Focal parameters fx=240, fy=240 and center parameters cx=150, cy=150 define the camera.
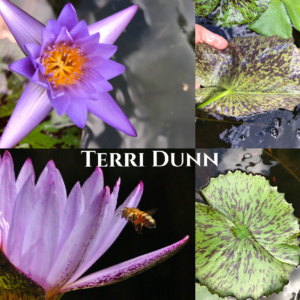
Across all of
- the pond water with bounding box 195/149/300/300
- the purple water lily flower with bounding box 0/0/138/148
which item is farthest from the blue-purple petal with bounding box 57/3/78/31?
the pond water with bounding box 195/149/300/300

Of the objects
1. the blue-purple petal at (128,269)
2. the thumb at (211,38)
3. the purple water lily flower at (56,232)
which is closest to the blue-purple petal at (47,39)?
the purple water lily flower at (56,232)

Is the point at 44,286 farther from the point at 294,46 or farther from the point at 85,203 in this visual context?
the point at 294,46

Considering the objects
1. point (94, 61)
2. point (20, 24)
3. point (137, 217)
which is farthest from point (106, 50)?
point (137, 217)

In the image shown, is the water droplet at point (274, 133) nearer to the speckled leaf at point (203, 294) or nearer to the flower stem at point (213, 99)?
the flower stem at point (213, 99)

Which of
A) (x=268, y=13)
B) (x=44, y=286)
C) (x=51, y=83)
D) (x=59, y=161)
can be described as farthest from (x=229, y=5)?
(x=44, y=286)

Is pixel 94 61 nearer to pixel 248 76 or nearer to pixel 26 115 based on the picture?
pixel 26 115
